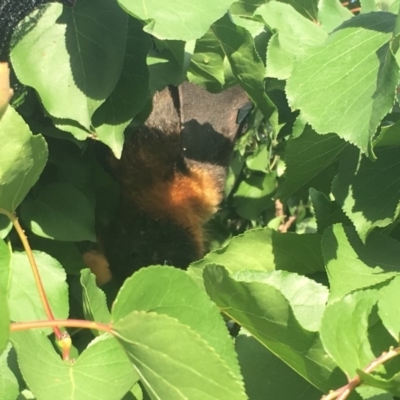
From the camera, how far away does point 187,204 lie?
7.45 feet

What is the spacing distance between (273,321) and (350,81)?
0.35 m

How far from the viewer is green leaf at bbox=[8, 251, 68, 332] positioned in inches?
35.2

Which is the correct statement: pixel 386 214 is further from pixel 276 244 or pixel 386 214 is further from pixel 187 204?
pixel 187 204

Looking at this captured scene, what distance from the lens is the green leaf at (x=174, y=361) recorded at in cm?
59

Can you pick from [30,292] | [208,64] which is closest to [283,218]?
[208,64]

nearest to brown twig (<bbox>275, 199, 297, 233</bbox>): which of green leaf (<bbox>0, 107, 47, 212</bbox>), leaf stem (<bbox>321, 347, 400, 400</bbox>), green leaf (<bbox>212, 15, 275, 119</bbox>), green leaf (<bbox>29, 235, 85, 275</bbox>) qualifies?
green leaf (<bbox>212, 15, 275, 119</bbox>)

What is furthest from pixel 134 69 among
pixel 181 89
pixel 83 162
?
pixel 181 89

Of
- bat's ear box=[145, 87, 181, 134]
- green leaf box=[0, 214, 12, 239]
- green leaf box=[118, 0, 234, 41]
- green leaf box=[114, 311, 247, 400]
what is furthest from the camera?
bat's ear box=[145, 87, 181, 134]

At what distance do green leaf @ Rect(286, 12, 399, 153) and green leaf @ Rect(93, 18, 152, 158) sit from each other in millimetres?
288

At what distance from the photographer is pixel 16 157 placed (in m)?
0.87

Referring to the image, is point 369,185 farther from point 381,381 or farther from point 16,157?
point 16,157

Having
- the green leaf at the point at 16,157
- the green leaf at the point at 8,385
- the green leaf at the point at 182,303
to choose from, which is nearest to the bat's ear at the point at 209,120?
the green leaf at the point at 16,157

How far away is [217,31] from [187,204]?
113cm

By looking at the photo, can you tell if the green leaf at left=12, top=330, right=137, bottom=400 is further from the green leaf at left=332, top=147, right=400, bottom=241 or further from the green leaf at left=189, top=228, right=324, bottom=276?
the green leaf at left=332, top=147, right=400, bottom=241
